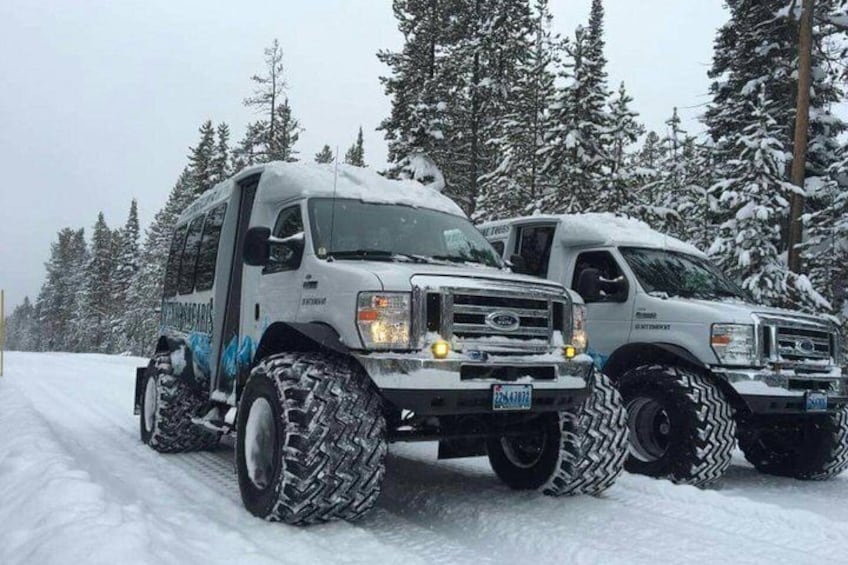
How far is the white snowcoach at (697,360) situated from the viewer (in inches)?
273

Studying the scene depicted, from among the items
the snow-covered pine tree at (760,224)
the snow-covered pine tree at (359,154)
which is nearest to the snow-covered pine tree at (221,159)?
the snow-covered pine tree at (359,154)

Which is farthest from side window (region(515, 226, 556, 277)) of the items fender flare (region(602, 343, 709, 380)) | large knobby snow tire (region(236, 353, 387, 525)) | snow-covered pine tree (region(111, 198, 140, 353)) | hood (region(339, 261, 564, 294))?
snow-covered pine tree (region(111, 198, 140, 353))

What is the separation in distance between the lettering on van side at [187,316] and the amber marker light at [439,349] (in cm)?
356

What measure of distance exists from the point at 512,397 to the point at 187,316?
501 centimetres

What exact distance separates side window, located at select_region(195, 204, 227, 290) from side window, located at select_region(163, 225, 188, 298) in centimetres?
112

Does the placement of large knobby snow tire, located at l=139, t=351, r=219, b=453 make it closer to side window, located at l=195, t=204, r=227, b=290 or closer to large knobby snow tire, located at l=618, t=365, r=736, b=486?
side window, located at l=195, t=204, r=227, b=290

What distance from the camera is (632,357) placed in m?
7.94

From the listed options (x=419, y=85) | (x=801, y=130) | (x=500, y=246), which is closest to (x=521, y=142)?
(x=419, y=85)

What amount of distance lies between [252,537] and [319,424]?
819 millimetres

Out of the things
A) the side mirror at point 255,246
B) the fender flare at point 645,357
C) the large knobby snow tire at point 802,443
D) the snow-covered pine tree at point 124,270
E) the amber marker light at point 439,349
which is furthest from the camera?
the snow-covered pine tree at point 124,270

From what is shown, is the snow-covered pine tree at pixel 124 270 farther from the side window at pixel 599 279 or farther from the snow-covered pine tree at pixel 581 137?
the side window at pixel 599 279

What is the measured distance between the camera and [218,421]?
686cm

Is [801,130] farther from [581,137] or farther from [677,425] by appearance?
[677,425]

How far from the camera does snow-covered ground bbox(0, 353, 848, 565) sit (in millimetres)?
4062
